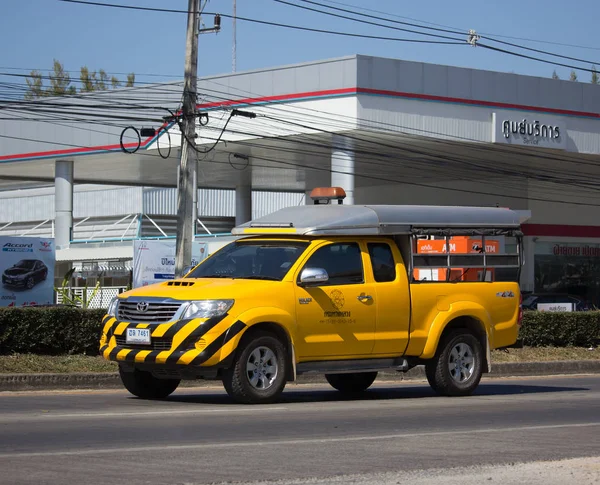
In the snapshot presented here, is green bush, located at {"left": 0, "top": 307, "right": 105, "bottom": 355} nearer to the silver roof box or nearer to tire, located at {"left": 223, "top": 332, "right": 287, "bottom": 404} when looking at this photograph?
the silver roof box

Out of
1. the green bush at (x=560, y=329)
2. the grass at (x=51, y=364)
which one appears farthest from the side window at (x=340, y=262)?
the green bush at (x=560, y=329)

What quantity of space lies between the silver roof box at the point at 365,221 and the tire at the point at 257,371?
5.06 ft

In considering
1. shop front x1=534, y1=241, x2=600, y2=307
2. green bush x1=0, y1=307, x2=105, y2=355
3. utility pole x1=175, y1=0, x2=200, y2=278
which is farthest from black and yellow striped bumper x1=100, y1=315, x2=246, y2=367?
shop front x1=534, y1=241, x2=600, y2=307

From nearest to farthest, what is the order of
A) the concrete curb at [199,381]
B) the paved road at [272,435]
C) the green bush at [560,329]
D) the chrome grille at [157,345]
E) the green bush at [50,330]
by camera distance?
the paved road at [272,435], the chrome grille at [157,345], the concrete curb at [199,381], the green bush at [50,330], the green bush at [560,329]

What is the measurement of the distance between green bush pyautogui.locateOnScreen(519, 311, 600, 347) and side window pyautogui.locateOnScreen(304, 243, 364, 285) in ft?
31.1

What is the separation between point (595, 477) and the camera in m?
7.55

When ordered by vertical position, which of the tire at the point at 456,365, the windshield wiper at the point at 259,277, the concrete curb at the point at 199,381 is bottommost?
the concrete curb at the point at 199,381

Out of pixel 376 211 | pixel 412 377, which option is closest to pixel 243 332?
pixel 376 211

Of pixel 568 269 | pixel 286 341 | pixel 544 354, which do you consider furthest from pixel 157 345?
pixel 568 269

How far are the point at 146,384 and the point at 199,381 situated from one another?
3.47 meters

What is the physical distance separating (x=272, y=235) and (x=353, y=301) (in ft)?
4.24

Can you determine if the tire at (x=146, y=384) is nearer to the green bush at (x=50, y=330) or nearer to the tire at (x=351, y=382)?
the tire at (x=351, y=382)

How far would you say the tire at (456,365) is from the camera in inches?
549

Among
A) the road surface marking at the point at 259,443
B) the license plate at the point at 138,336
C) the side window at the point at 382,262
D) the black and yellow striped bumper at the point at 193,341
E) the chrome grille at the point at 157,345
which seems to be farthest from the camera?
the side window at the point at 382,262
